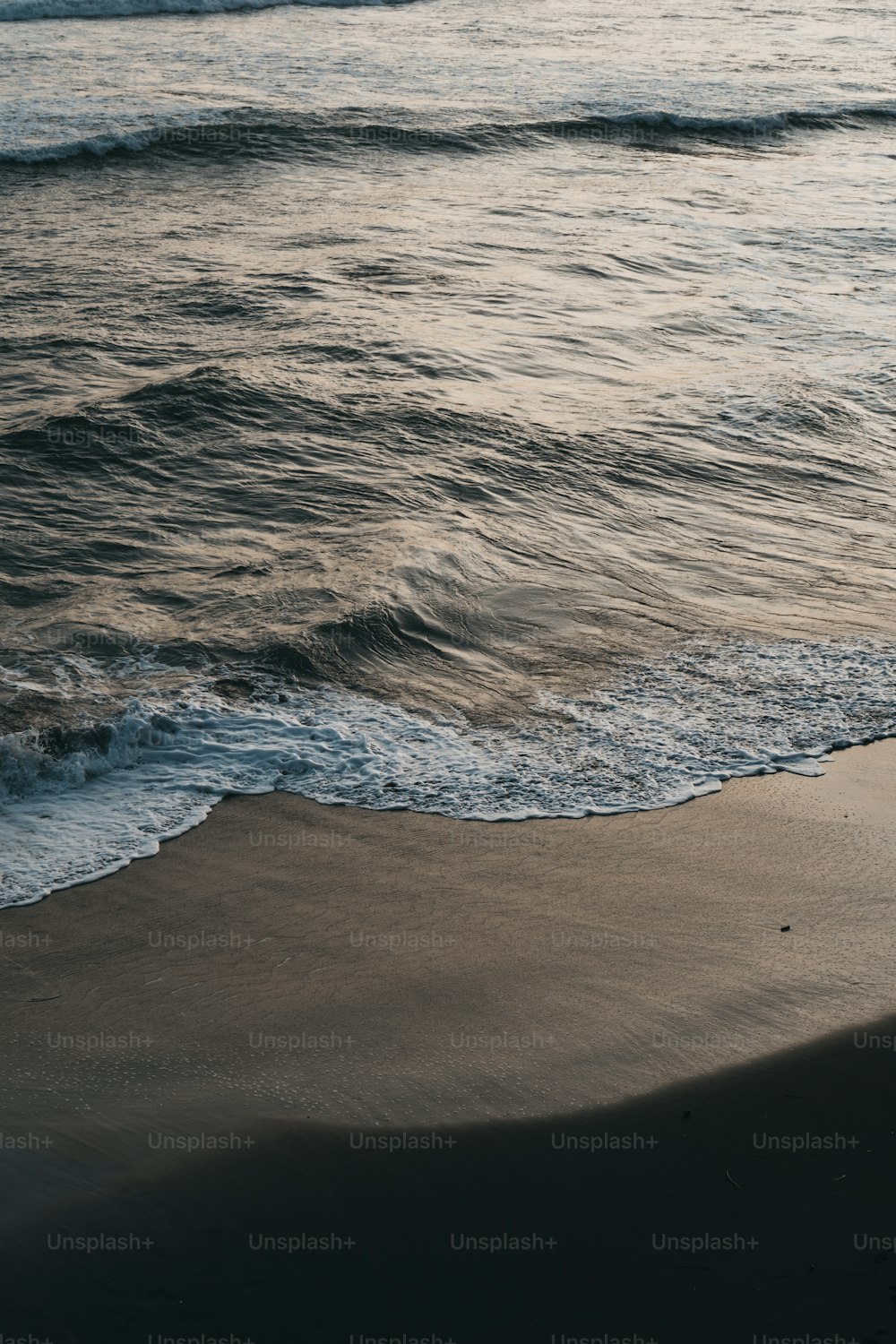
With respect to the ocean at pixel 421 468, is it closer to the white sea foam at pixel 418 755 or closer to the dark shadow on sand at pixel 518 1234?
the white sea foam at pixel 418 755

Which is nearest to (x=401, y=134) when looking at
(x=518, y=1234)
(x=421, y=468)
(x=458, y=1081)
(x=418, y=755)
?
(x=421, y=468)

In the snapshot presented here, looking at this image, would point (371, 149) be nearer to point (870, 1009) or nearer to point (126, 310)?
point (126, 310)

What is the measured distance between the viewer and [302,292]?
1167 centimetres

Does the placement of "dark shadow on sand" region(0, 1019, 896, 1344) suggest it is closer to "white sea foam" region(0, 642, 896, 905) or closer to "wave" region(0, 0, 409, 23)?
"white sea foam" region(0, 642, 896, 905)

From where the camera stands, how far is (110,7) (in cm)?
2742

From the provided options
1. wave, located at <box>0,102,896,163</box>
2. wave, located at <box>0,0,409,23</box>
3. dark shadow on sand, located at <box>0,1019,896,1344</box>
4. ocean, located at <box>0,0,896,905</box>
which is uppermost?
wave, located at <box>0,0,409,23</box>

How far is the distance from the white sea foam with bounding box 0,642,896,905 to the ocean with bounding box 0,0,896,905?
2 cm

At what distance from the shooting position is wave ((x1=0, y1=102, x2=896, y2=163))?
1686cm

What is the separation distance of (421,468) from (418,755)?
3.66 metres

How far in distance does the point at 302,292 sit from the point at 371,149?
7.20 m

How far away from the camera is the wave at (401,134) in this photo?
1686 cm

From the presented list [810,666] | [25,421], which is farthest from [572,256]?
[810,666]

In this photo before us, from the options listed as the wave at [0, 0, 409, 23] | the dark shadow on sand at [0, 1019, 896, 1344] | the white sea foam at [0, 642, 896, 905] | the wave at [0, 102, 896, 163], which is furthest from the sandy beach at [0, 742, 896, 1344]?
the wave at [0, 0, 409, 23]

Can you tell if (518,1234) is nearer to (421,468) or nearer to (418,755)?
(418,755)
